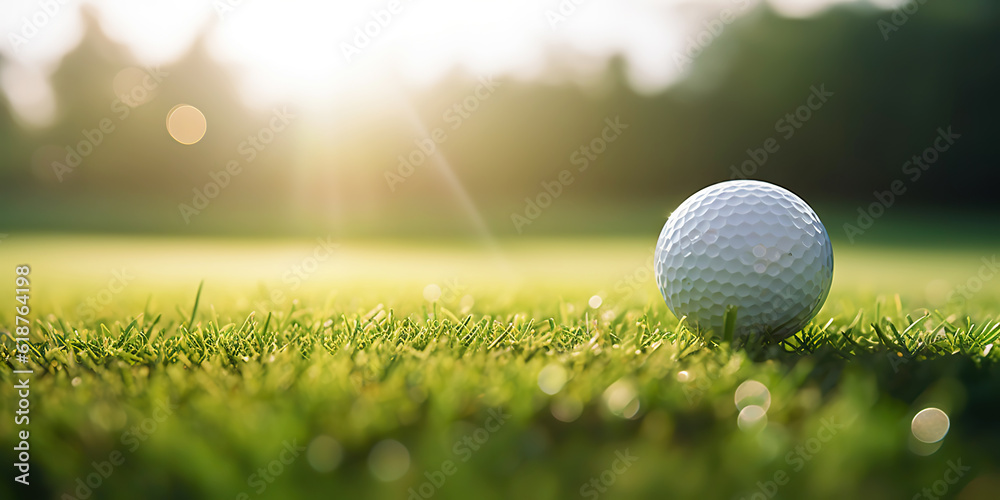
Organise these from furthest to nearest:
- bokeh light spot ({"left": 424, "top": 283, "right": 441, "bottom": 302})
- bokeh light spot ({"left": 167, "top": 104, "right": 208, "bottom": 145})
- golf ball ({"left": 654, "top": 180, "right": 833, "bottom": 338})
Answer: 1. bokeh light spot ({"left": 167, "top": 104, "right": 208, "bottom": 145})
2. bokeh light spot ({"left": 424, "top": 283, "right": 441, "bottom": 302})
3. golf ball ({"left": 654, "top": 180, "right": 833, "bottom": 338})

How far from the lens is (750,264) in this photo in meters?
2.22

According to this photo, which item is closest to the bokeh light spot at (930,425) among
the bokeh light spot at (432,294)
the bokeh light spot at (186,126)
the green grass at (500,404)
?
the green grass at (500,404)

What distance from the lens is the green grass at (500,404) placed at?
106 centimetres

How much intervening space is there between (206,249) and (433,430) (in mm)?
8607

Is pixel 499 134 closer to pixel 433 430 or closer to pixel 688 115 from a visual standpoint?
pixel 688 115

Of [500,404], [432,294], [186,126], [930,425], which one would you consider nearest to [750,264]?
[930,425]

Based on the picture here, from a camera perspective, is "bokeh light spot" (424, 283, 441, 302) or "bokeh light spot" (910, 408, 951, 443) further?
"bokeh light spot" (424, 283, 441, 302)

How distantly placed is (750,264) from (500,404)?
129 centimetres

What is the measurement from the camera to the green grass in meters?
1.06

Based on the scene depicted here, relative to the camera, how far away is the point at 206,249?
29.0 feet

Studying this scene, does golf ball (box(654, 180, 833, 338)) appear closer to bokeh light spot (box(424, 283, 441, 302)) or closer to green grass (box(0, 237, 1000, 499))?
green grass (box(0, 237, 1000, 499))

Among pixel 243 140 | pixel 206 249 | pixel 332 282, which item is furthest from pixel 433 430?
pixel 243 140

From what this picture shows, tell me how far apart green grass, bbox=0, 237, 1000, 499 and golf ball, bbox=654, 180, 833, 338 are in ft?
0.35

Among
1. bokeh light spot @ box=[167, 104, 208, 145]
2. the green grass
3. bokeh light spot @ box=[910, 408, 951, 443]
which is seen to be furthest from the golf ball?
bokeh light spot @ box=[167, 104, 208, 145]
